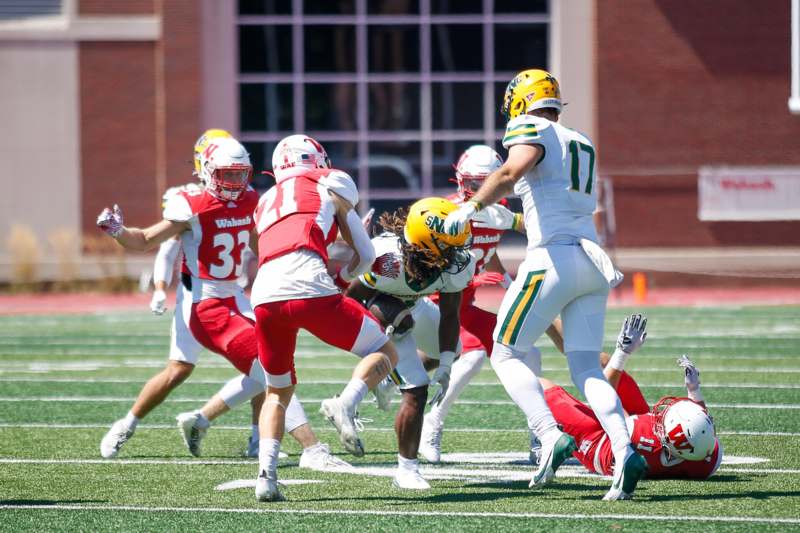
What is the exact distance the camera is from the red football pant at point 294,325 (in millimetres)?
6137

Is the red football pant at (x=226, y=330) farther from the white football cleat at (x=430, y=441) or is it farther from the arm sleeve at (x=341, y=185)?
the arm sleeve at (x=341, y=185)

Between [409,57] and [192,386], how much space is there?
44.4 feet

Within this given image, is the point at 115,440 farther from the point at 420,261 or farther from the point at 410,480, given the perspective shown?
the point at 420,261

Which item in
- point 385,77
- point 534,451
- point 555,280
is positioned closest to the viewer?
point 555,280

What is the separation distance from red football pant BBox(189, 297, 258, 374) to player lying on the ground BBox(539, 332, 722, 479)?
5.60ft

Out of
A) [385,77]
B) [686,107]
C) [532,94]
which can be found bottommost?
[532,94]

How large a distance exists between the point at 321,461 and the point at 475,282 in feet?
5.21

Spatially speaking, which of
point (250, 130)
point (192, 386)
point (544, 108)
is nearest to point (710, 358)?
point (192, 386)

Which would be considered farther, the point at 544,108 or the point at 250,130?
the point at 250,130

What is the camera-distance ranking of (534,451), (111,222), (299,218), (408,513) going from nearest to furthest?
1. (408,513)
2. (299,218)
3. (111,222)
4. (534,451)

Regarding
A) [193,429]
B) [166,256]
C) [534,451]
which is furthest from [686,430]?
[166,256]

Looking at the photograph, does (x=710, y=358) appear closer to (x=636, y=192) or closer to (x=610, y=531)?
(x=610, y=531)

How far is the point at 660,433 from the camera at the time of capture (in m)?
6.45

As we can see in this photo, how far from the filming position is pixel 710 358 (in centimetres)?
1221
